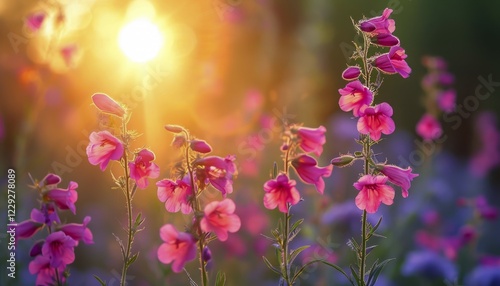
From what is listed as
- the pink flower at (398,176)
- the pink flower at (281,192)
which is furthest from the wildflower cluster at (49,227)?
the pink flower at (398,176)

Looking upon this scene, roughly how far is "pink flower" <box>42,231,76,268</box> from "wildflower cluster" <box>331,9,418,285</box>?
0.67 meters

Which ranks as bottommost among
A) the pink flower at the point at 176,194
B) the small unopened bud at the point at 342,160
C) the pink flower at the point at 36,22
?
the pink flower at the point at 176,194

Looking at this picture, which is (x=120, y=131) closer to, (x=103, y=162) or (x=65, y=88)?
(x=103, y=162)

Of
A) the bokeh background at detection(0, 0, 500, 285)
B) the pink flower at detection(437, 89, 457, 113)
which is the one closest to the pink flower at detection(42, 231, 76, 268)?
the bokeh background at detection(0, 0, 500, 285)

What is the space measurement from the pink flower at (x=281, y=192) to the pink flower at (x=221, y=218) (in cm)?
9

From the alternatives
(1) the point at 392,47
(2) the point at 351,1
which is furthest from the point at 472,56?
(1) the point at 392,47

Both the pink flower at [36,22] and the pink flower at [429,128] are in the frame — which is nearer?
the pink flower at [36,22]

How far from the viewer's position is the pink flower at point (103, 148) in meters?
1.58

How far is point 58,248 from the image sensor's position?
1.63 m

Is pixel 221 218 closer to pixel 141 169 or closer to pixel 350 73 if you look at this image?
pixel 141 169

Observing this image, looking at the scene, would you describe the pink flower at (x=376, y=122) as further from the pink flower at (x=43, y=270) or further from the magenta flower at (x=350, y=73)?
the pink flower at (x=43, y=270)

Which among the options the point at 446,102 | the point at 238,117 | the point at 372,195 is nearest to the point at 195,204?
the point at 372,195

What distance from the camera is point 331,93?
27.8 ft

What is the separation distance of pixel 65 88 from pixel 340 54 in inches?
188
